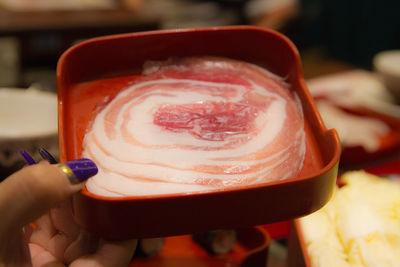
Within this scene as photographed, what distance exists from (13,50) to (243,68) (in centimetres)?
231

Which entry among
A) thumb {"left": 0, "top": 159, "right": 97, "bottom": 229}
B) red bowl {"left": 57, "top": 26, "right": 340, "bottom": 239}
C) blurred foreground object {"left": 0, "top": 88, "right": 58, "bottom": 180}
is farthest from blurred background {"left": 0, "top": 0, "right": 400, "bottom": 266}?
thumb {"left": 0, "top": 159, "right": 97, "bottom": 229}

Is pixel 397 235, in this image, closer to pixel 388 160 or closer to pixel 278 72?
pixel 278 72

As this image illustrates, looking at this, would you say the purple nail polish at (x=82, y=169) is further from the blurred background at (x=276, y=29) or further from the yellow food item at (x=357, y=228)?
the blurred background at (x=276, y=29)

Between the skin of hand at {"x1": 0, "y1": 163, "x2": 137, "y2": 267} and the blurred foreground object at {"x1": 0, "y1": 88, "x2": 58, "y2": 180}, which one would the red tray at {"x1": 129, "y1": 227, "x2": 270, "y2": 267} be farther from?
the blurred foreground object at {"x1": 0, "y1": 88, "x2": 58, "y2": 180}

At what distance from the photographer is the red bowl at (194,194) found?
0.49 meters

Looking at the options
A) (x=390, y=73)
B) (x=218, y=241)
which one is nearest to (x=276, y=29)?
(x=390, y=73)

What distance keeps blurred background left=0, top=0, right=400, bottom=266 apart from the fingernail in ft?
1.76

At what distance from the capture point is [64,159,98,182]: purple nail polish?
50 centimetres

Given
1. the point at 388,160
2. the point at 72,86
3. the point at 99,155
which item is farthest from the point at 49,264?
the point at 388,160

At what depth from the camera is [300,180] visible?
0.50 m

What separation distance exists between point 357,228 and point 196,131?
362mm

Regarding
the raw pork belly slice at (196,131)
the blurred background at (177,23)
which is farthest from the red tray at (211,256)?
the blurred background at (177,23)

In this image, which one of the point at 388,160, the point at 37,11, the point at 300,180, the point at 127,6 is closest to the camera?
the point at 300,180

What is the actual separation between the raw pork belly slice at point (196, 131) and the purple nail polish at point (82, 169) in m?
0.04
